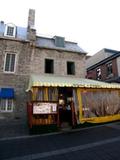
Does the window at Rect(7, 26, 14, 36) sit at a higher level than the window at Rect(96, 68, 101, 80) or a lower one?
higher

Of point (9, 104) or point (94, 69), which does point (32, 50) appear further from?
point (94, 69)

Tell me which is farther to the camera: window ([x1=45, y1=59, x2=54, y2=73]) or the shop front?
window ([x1=45, y1=59, x2=54, y2=73])

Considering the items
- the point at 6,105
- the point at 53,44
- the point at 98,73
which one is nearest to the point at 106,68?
the point at 98,73

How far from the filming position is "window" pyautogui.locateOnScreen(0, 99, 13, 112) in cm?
1316

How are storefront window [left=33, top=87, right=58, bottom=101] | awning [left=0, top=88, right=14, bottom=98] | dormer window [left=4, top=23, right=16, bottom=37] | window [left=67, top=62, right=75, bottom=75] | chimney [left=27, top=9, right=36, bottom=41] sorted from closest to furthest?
storefront window [left=33, top=87, right=58, bottom=101] < awning [left=0, top=88, right=14, bottom=98] < dormer window [left=4, top=23, right=16, bottom=37] < chimney [left=27, top=9, right=36, bottom=41] < window [left=67, top=62, right=75, bottom=75]

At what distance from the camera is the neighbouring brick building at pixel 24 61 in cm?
1352

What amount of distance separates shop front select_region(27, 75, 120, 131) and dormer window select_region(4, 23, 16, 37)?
685cm

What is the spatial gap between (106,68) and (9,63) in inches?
619

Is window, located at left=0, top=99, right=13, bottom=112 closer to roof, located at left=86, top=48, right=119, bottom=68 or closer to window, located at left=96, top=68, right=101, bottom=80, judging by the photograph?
window, located at left=96, top=68, right=101, bottom=80

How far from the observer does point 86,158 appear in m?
5.20

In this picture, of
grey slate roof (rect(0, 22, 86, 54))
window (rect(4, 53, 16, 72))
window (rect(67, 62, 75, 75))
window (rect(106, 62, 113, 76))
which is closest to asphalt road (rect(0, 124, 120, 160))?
window (rect(4, 53, 16, 72))

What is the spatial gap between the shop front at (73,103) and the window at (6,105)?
3.37 metres

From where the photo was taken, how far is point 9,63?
14.3 meters

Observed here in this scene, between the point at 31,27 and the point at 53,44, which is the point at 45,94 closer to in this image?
the point at 53,44
